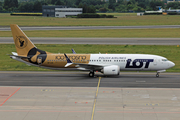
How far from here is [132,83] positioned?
38250 mm

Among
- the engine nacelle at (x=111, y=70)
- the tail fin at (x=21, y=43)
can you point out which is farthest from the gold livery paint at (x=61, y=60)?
the tail fin at (x=21, y=43)

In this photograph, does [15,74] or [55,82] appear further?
[15,74]

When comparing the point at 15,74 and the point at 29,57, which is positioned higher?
the point at 29,57

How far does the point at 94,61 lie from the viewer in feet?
141

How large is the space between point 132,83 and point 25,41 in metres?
19.2

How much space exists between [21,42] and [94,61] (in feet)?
41.9

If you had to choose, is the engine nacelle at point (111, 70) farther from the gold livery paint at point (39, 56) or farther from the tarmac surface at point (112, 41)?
the tarmac surface at point (112, 41)

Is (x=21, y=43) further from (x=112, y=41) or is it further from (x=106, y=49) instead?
(x=112, y=41)
